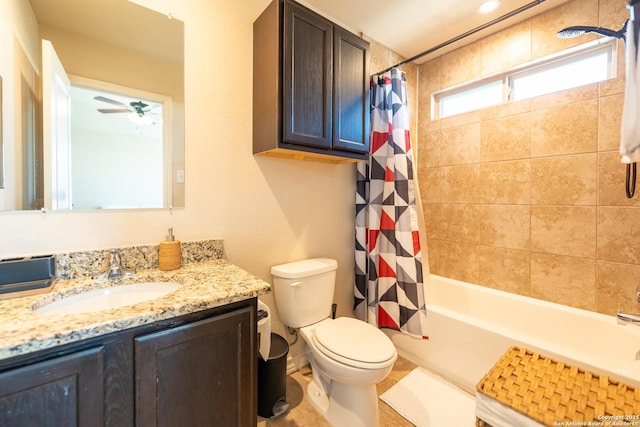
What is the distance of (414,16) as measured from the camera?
1854 millimetres

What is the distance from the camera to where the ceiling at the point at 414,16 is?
5.72 ft

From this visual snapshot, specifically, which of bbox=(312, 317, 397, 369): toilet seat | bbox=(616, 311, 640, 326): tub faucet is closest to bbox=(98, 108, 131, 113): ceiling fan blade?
bbox=(312, 317, 397, 369): toilet seat

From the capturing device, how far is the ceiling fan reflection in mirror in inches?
47.0

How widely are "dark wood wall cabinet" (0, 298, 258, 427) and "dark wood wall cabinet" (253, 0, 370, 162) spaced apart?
2.96ft

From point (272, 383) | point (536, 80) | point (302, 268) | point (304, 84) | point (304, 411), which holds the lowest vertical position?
point (304, 411)

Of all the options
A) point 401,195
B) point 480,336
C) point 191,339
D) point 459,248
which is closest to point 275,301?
point 191,339

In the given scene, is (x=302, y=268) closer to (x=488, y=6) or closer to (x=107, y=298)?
(x=107, y=298)

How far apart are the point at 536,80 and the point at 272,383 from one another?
2.60 metres

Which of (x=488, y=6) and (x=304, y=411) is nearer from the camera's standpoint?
(x=304, y=411)

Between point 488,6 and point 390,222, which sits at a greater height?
point 488,6

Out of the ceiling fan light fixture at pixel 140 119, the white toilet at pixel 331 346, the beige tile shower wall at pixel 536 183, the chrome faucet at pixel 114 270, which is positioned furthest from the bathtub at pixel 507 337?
the ceiling fan light fixture at pixel 140 119

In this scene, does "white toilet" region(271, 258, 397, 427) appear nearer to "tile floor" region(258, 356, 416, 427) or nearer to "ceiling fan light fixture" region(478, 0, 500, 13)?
"tile floor" region(258, 356, 416, 427)

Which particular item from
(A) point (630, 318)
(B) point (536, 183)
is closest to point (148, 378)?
(A) point (630, 318)

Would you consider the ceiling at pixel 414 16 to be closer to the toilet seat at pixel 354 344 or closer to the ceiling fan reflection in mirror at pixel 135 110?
the ceiling fan reflection in mirror at pixel 135 110
